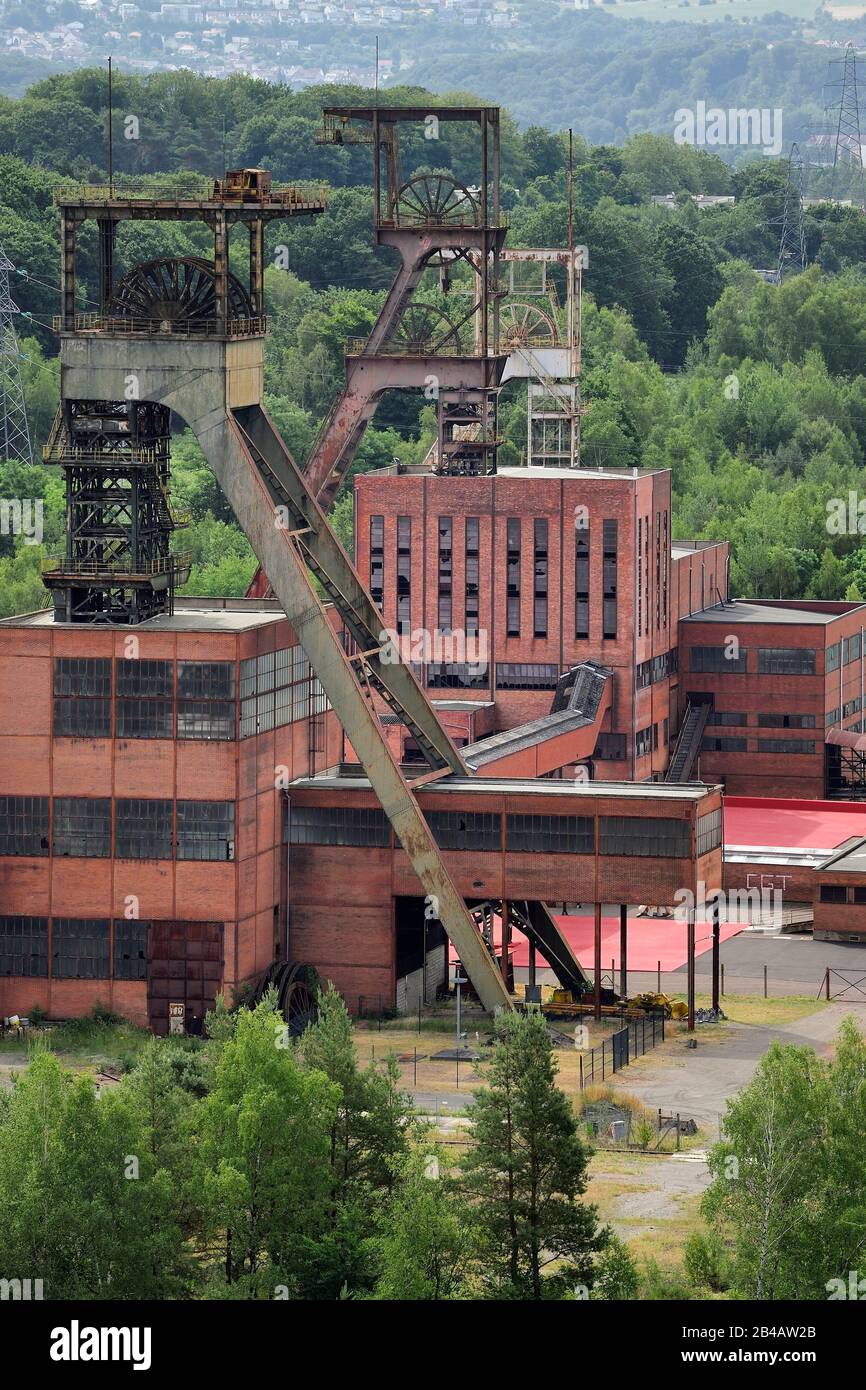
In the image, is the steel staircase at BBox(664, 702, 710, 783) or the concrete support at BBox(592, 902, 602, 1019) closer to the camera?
the concrete support at BBox(592, 902, 602, 1019)

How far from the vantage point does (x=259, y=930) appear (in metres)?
87.5

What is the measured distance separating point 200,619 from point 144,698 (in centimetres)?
340

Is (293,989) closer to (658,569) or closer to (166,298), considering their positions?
(166,298)

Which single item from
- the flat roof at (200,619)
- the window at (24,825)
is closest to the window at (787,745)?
the flat roof at (200,619)

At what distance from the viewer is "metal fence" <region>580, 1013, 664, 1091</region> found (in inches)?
3194

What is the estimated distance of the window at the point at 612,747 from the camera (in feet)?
385

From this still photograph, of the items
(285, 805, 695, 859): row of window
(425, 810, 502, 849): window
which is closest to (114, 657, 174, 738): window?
(285, 805, 695, 859): row of window

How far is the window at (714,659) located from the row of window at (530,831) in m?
36.3

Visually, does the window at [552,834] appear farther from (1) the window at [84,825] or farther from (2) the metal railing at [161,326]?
(2) the metal railing at [161,326]

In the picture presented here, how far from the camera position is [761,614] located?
426 feet

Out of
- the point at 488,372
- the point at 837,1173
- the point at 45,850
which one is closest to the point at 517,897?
the point at 45,850

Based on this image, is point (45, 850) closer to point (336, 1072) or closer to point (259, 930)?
point (259, 930)

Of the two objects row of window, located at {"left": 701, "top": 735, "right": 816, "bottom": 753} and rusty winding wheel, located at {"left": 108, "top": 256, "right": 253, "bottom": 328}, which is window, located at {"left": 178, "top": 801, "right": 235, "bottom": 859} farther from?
row of window, located at {"left": 701, "top": 735, "right": 816, "bottom": 753}

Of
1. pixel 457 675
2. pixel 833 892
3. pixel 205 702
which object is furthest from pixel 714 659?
pixel 205 702
